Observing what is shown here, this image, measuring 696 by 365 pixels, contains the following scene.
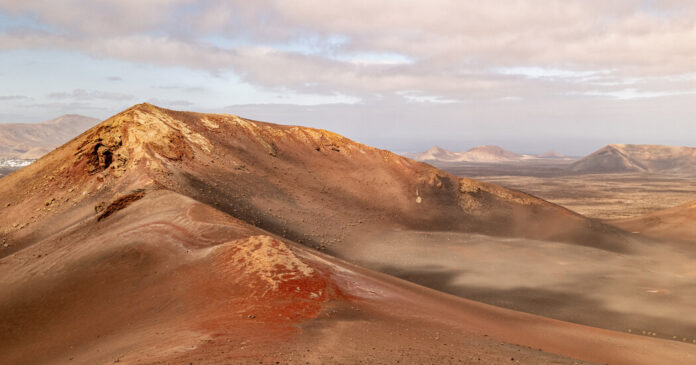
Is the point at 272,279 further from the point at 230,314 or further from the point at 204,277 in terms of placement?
the point at 204,277

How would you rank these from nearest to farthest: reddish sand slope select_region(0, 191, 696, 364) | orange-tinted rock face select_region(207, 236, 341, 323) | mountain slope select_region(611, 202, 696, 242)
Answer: reddish sand slope select_region(0, 191, 696, 364)
orange-tinted rock face select_region(207, 236, 341, 323)
mountain slope select_region(611, 202, 696, 242)

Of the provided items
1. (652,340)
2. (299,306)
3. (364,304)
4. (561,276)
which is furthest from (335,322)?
(561,276)

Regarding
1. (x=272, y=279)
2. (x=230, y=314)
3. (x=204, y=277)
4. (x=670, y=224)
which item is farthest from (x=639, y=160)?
(x=230, y=314)

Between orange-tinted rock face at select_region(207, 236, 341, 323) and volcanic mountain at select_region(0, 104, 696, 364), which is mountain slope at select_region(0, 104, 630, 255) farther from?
orange-tinted rock face at select_region(207, 236, 341, 323)

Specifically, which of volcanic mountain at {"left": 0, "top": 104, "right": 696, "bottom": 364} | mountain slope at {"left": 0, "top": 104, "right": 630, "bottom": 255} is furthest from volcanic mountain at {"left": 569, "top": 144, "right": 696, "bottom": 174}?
volcanic mountain at {"left": 0, "top": 104, "right": 696, "bottom": 364}

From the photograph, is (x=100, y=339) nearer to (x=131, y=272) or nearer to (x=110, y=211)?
(x=131, y=272)

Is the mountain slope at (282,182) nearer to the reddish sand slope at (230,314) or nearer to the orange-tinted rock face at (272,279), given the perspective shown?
the reddish sand slope at (230,314)
